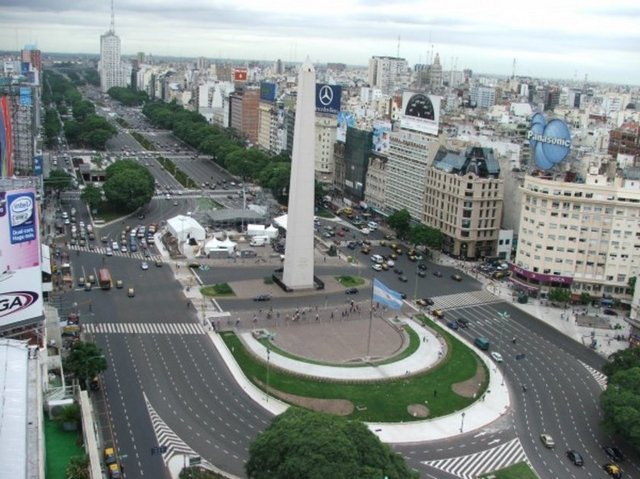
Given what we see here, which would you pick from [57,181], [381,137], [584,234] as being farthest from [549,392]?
[57,181]

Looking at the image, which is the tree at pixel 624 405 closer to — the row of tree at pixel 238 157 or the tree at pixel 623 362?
the tree at pixel 623 362

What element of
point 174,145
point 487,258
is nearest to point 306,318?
point 487,258

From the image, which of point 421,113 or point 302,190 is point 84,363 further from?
point 421,113

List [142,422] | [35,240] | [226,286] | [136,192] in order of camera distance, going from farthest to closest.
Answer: [136,192] < [226,286] < [35,240] < [142,422]

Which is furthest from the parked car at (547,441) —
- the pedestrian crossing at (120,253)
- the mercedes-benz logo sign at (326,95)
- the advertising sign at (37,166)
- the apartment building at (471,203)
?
the mercedes-benz logo sign at (326,95)

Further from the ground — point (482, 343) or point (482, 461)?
point (482, 343)

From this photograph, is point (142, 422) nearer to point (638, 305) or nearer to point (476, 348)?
point (476, 348)

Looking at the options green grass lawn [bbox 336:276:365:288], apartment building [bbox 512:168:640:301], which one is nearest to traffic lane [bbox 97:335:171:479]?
green grass lawn [bbox 336:276:365:288]
